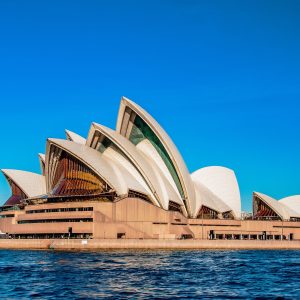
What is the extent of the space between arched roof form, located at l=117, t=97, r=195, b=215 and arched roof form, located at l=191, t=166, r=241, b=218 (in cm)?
1032

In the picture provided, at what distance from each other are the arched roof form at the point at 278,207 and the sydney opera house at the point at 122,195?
838 cm

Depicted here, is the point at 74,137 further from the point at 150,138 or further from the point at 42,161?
the point at 150,138

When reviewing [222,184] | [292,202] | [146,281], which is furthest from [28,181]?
[146,281]

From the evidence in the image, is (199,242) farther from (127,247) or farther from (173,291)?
(173,291)

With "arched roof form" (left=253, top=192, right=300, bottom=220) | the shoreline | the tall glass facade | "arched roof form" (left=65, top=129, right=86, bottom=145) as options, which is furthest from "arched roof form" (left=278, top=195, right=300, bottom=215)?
"arched roof form" (left=65, top=129, right=86, bottom=145)

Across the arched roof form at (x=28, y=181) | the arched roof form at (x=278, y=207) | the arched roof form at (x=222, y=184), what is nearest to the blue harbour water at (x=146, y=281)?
the arched roof form at (x=222, y=184)

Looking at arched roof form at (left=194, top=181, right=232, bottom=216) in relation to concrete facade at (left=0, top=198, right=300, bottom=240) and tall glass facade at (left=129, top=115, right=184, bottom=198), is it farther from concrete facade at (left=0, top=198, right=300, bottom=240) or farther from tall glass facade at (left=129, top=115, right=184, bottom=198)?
tall glass facade at (left=129, top=115, right=184, bottom=198)

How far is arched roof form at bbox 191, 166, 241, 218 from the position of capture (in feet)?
323

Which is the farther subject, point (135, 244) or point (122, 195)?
point (122, 195)

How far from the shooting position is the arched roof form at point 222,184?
323 feet

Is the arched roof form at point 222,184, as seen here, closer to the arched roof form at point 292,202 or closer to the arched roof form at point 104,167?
the arched roof form at point 292,202

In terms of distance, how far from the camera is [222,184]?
98.9 metres

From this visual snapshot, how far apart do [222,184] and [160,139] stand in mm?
19864

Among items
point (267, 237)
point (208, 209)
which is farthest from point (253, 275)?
point (267, 237)
